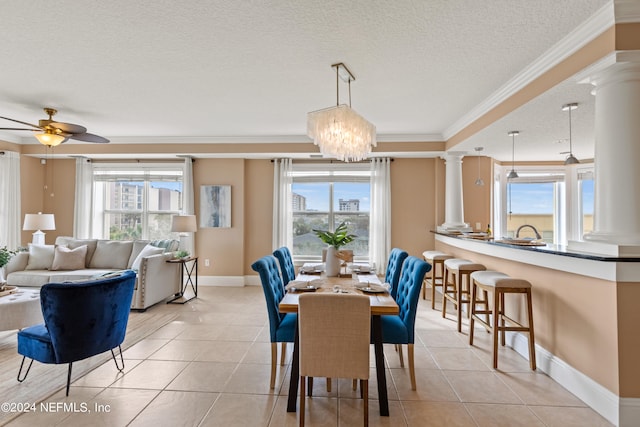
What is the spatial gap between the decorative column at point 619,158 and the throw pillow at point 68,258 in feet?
20.3

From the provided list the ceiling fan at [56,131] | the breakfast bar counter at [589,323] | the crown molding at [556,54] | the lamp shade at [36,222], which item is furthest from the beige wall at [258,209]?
the breakfast bar counter at [589,323]

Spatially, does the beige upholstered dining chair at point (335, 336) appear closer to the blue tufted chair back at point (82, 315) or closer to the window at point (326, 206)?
the blue tufted chair back at point (82, 315)

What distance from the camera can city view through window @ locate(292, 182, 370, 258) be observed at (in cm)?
623

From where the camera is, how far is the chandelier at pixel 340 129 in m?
2.80

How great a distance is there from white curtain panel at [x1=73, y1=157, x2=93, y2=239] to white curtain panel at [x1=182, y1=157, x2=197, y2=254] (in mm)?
1906

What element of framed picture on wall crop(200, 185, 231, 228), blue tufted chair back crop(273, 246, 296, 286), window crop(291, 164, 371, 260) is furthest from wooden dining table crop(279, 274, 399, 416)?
framed picture on wall crop(200, 185, 231, 228)

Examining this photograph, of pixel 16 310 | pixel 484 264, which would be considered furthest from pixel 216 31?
pixel 484 264

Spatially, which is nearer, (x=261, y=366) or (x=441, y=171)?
(x=261, y=366)

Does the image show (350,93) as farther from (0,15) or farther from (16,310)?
(16,310)

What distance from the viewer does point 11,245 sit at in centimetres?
550

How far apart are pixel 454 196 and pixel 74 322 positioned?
4992mm

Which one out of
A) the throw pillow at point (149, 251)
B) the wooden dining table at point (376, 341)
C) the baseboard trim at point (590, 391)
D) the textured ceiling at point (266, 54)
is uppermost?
the textured ceiling at point (266, 54)

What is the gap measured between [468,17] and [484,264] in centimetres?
287

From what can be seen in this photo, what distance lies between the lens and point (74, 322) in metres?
2.37
